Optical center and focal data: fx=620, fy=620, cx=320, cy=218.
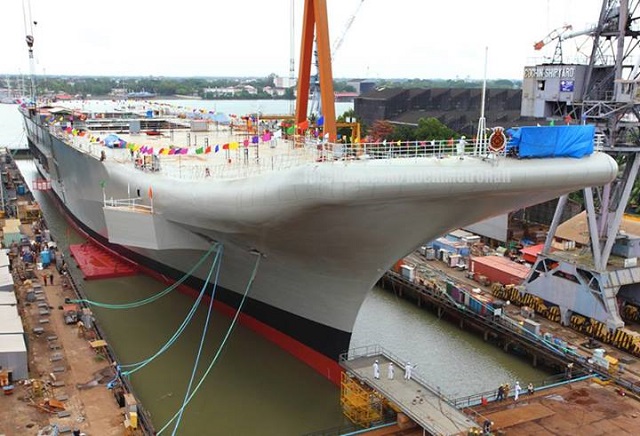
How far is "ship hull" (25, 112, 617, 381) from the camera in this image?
1147 centimetres

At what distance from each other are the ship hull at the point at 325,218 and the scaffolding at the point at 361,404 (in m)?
1.11

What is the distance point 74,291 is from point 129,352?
14.9 feet

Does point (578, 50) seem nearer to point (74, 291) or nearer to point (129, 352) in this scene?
point (129, 352)

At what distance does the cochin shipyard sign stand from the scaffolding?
12.4m

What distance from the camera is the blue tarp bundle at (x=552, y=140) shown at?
12305 mm

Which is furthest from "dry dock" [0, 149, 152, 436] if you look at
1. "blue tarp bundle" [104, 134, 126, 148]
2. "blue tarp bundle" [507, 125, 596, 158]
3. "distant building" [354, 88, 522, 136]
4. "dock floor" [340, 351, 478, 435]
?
"distant building" [354, 88, 522, 136]

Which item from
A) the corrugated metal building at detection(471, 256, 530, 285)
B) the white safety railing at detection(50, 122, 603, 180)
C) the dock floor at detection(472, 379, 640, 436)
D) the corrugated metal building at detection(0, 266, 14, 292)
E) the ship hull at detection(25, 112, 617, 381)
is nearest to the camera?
the ship hull at detection(25, 112, 617, 381)

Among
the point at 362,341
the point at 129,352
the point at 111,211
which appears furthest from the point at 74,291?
the point at 362,341

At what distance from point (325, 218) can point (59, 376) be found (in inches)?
320

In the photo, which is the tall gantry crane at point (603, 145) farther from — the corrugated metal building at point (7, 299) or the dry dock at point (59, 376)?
the corrugated metal building at point (7, 299)

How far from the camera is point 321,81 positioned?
1825 cm

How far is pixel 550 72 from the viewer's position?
20547 millimetres

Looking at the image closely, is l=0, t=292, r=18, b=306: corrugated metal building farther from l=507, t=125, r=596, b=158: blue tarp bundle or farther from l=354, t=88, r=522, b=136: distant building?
l=354, t=88, r=522, b=136: distant building

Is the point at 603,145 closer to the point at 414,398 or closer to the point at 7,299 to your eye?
the point at 414,398
